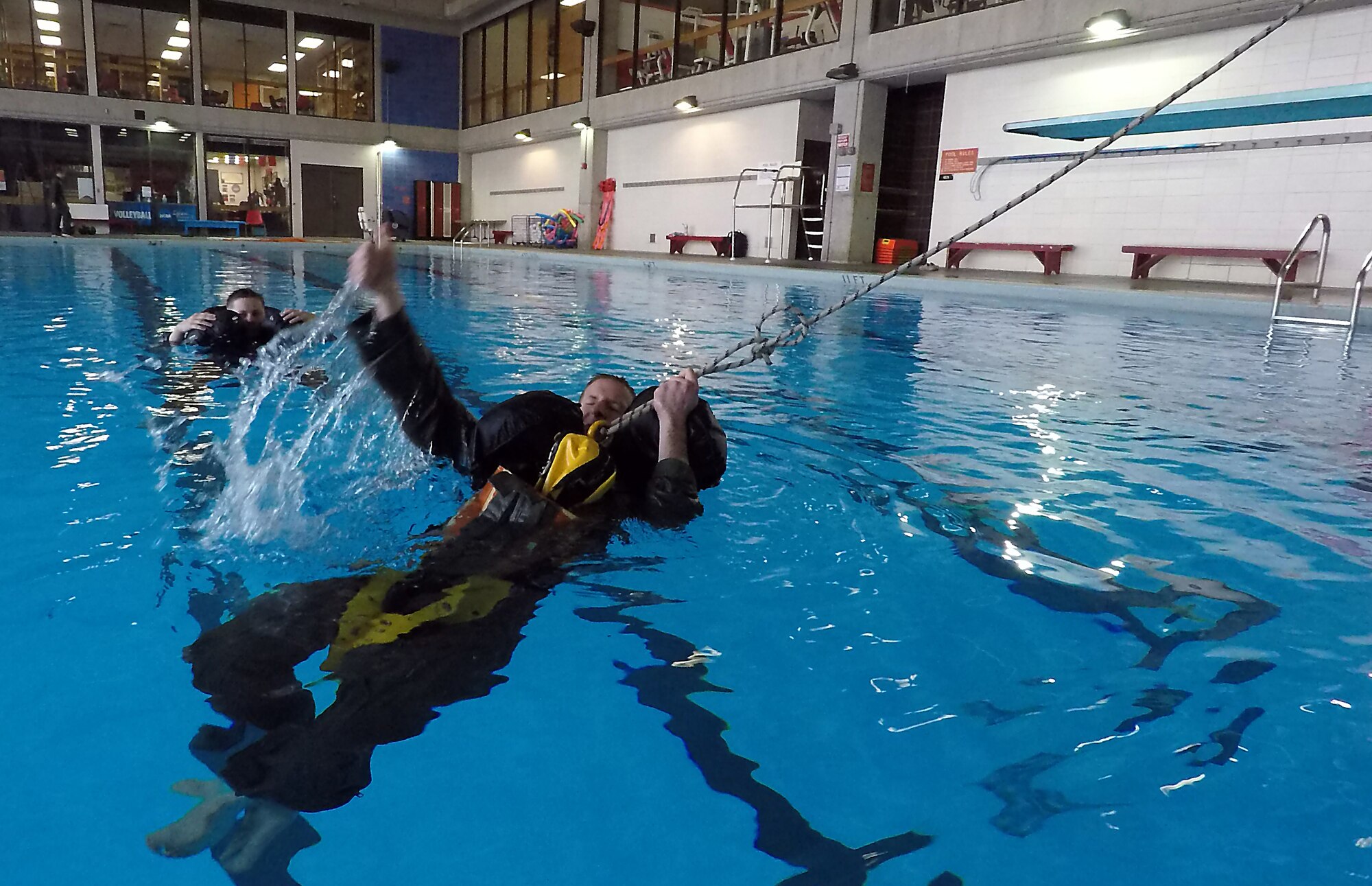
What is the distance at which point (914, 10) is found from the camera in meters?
15.6

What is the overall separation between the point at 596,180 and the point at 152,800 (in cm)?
2359

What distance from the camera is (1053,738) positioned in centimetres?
179

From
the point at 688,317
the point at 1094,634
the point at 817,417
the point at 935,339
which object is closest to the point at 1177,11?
the point at 935,339

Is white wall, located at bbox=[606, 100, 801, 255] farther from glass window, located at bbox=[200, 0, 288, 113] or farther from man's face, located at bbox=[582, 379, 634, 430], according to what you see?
man's face, located at bbox=[582, 379, 634, 430]

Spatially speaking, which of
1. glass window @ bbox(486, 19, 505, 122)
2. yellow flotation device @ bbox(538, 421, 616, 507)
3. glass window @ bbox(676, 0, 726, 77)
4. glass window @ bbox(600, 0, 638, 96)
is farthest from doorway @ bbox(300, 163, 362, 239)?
yellow flotation device @ bbox(538, 421, 616, 507)

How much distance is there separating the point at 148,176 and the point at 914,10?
2114 centimetres

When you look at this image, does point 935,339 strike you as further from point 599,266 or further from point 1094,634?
point 599,266

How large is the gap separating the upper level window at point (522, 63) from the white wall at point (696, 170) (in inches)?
118

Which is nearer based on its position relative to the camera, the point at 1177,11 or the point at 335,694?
the point at 335,694

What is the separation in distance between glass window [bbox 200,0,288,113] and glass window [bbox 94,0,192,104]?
573 millimetres

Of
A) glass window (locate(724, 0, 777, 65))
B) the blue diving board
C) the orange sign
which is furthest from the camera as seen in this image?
glass window (locate(724, 0, 777, 65))

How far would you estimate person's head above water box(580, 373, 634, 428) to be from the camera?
306 cm

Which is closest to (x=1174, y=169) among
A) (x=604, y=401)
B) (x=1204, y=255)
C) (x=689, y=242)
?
(x=1204, y=255)

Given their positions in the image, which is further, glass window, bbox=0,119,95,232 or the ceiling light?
glass window, bbox=0,119,95,232
